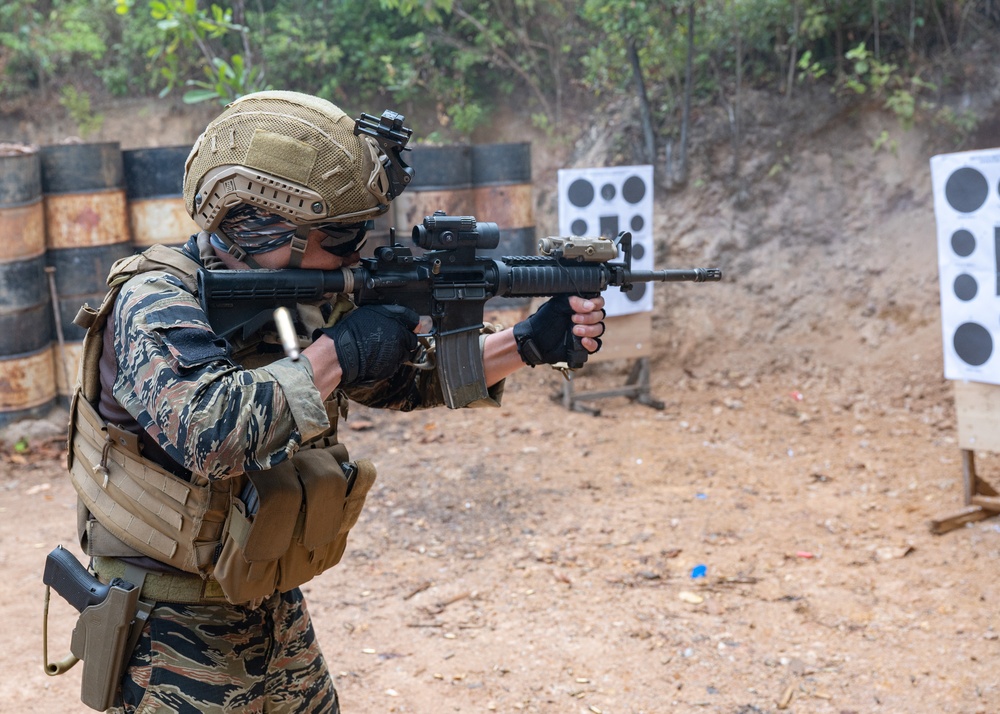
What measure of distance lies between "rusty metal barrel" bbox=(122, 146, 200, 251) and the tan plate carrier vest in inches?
176

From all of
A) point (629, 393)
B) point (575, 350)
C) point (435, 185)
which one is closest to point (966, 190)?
point (629, 393)

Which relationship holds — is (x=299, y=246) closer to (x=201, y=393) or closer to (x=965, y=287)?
(x=201, y=393)

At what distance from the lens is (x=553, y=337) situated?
104 inches

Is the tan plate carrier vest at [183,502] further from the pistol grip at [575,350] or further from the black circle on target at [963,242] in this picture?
the black circle on target at [963,242]

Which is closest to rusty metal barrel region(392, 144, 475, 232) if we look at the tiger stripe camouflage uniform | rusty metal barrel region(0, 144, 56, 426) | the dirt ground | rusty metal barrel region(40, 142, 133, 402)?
the dirt ground

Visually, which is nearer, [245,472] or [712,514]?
[245,472]

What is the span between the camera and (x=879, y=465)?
586 cm

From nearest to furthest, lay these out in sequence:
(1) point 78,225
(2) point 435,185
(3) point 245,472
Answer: (3) point 245,472 < (1) point 78,225 < (2) point 435,185

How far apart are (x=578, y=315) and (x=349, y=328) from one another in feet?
2.43

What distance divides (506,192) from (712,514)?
128 inches

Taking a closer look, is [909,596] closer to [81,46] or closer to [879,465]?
[879,465]

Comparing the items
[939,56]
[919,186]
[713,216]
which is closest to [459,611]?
[713,216]

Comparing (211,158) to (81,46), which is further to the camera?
(81,46)

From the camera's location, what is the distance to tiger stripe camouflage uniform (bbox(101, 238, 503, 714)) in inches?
73.4
